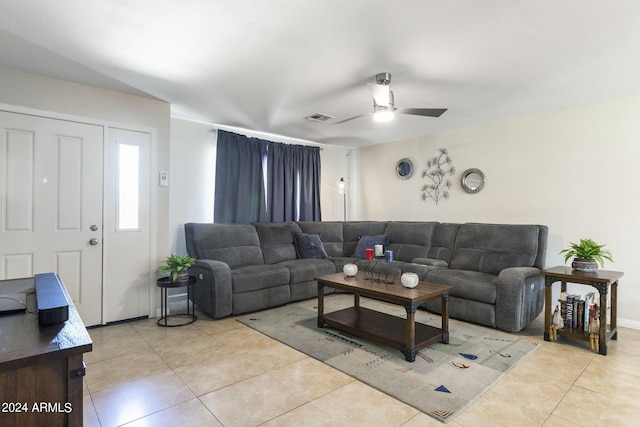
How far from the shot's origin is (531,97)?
134 inches

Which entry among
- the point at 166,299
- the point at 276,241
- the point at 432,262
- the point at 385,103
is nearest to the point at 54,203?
the point at 166,299

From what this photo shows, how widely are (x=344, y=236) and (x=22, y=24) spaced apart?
4291 mm

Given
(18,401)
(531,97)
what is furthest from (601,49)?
(18,401)

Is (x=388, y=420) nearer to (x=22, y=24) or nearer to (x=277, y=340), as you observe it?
(x=277, y=340)

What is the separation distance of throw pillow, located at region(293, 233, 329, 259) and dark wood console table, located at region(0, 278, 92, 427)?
382 cm

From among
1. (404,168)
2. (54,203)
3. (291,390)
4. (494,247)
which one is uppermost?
(404,168)

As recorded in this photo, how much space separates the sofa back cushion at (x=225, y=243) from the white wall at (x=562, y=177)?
8.75 feet

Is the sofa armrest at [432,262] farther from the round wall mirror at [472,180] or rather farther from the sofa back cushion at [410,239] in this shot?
the round wall mirror at [472,180]

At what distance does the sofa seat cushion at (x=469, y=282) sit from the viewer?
3.27 meters

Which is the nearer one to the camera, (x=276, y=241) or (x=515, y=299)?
(x=515, y=299)

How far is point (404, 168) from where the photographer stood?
5.40 m

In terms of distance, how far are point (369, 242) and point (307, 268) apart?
118 centimetres

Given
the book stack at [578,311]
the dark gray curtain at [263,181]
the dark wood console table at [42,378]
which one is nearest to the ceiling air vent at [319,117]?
the dark gray curtain at [263,181]

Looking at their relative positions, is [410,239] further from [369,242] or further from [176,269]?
[176,269]
